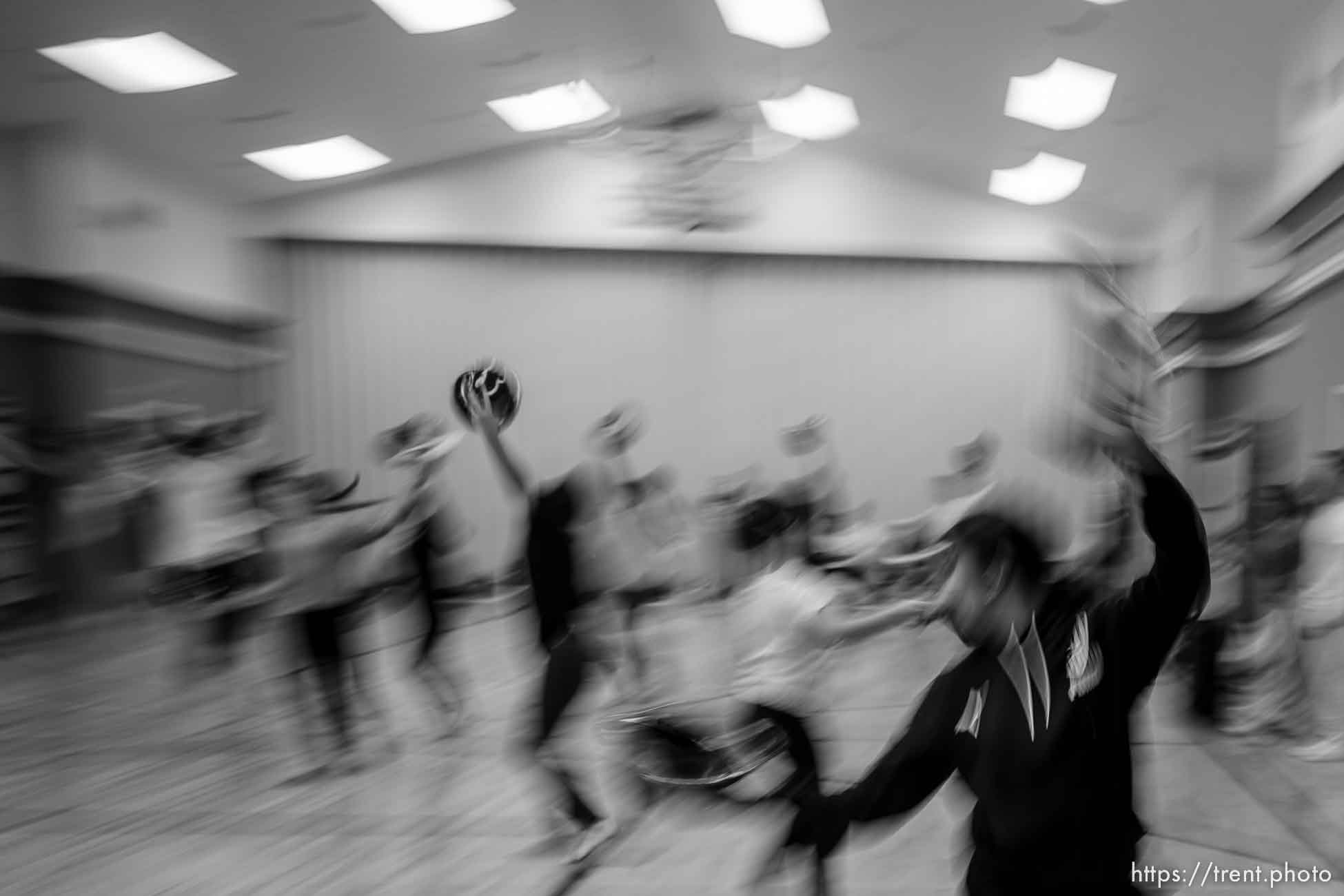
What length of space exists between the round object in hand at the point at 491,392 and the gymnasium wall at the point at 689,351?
6.55m

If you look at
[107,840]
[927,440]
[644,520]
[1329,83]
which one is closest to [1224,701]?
[1329,83]

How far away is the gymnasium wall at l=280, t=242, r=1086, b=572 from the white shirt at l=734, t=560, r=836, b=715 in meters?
7.02

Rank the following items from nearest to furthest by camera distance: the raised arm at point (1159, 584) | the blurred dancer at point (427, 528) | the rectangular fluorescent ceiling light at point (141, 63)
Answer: the raised arm at point (1159, 584) < the blurred dancer at point (427, 528) < the rectangular fluorescent ceiling light at point (141, 63)

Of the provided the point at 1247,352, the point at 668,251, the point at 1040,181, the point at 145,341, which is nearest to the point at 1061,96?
the point at 1040,181

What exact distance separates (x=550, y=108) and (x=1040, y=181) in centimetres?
457

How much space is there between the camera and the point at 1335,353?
12.6ft

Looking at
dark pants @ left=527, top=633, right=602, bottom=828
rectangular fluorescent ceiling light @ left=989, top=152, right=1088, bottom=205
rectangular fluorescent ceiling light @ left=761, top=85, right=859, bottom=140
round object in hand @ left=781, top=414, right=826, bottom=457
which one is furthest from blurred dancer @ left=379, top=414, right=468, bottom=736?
rectangular fluorescent ceiling light @ left=989, top=152, right=1088, bottom=205

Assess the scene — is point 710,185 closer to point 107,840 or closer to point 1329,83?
point 1329,83

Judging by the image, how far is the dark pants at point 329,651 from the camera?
3594 mm

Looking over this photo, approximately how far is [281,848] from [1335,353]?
4.48 metres

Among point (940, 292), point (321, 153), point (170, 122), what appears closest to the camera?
point (170, 122)

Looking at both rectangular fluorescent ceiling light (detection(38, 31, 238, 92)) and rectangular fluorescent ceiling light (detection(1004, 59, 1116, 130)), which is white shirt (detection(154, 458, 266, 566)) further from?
rectangular fluorescent ceiling light (detection(1004, 59, 1116, 130))

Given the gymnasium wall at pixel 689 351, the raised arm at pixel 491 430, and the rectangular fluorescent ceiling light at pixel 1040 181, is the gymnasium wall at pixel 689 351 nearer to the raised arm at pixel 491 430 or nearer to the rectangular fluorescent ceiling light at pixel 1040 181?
the rectangular fluorescent ceiling light at pixel 1040 181

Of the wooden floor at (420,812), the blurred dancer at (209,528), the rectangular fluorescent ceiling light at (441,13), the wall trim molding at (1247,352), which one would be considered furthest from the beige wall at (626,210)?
the wooden floor at (420,812)
